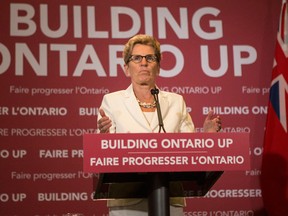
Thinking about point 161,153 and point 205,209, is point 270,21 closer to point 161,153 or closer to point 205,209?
point 205,209

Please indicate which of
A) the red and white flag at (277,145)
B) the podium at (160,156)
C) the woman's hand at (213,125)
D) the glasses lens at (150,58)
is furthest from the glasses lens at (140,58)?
the red and white flag at (277,145)

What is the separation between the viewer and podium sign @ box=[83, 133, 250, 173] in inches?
96.0

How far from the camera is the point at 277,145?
458 centimetres

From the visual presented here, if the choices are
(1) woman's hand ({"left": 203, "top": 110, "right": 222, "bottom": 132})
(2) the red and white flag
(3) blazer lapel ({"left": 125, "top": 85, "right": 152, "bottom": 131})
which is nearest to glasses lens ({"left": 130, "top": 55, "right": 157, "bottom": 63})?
(3) blazer lapel ({"left": 125, "top": 85, "right": 152, "bottom": 131})

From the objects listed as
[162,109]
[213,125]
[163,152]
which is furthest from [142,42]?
[163,152]

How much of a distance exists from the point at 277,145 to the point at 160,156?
7.64 feet

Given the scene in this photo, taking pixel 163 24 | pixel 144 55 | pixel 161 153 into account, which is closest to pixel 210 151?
pixel 161 153

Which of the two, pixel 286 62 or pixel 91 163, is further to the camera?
pixel 286 62

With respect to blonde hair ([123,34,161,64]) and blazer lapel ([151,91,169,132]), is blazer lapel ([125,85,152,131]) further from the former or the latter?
blonde hair ([123,34,161,64])

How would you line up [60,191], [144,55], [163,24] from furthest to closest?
[163,24]
[60,191]
[144,55]

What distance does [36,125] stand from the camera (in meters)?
4.49

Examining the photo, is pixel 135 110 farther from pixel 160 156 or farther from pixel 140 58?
pixel 160 156

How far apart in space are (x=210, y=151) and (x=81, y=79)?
2325mm

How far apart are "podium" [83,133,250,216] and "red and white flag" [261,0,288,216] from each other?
204cm
